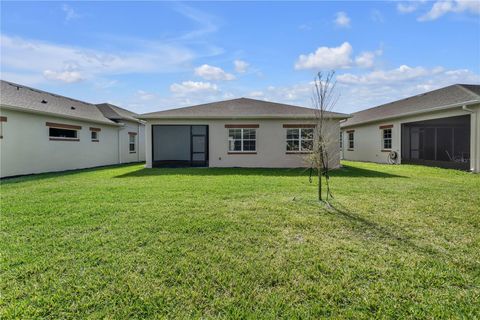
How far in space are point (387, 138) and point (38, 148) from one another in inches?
828

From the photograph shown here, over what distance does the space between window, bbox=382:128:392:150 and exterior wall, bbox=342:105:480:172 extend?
1.08ft

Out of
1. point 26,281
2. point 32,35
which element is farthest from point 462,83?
point 32,35

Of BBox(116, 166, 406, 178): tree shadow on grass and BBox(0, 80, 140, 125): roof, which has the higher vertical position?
BBox(0, 80, 140, 125): roof

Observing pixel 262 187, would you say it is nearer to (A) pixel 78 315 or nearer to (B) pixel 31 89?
(A) pixel 78 315

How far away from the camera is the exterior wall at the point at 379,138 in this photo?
12648mm

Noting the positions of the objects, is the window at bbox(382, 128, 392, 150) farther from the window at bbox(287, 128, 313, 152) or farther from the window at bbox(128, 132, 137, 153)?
the window at bbox(128, 132, 137, 153)

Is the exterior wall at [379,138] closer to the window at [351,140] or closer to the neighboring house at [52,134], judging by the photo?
the window at [351,140]

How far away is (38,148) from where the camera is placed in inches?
531

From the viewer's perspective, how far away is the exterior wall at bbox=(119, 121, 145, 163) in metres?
20.5

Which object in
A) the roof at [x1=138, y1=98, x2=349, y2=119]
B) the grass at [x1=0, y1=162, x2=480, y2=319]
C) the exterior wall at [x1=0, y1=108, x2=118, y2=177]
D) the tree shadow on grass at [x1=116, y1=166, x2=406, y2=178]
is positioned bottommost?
the grass at [x1=0, y1=162, x2=480, y2=319]

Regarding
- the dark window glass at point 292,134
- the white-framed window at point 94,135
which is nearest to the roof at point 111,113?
the white-framed window at point 94,135

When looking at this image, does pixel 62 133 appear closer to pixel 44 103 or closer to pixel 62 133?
pixel 62 133

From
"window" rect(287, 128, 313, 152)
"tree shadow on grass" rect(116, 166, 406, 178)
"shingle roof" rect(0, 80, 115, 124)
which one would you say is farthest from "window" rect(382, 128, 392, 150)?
"shingle roof" rect(0, 80, 115, 124)

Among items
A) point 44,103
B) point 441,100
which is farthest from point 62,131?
point 441,100
